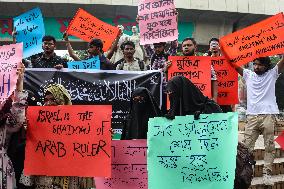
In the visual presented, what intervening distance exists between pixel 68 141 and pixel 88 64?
2.57 m

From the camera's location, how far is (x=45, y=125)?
311 centimetres

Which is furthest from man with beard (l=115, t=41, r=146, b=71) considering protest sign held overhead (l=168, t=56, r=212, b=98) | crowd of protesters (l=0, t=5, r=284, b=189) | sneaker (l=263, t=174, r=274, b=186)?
sneaker (l=263, t=174, r=274, b=186)

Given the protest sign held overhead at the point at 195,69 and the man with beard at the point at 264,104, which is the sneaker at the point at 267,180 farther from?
the protest sign held overhead at the point at 195,69

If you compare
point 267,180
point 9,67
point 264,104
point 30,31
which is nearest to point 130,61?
point 30,31

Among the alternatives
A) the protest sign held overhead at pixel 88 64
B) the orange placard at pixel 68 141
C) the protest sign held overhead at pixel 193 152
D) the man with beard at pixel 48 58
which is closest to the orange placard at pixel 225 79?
the protest sign held overhead at pixel 88 64

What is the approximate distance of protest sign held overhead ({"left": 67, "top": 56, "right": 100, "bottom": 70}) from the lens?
550 cm

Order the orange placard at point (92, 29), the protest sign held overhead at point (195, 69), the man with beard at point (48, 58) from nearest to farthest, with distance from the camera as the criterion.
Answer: the protest sign held overhead at point (195, 69) < the man with beard at point (48, 58) < the orange placard at point (92, 29)

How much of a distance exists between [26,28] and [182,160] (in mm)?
3660

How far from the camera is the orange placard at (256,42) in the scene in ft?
16.8

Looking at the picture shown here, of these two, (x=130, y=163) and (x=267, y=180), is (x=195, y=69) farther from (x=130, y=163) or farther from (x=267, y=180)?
(x=130, y=163)

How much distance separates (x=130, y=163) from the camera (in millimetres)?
3160

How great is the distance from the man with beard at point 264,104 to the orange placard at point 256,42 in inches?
5.3

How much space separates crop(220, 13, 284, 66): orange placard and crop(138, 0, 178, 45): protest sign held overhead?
0.90m

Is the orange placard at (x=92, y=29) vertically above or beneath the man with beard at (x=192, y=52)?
above
